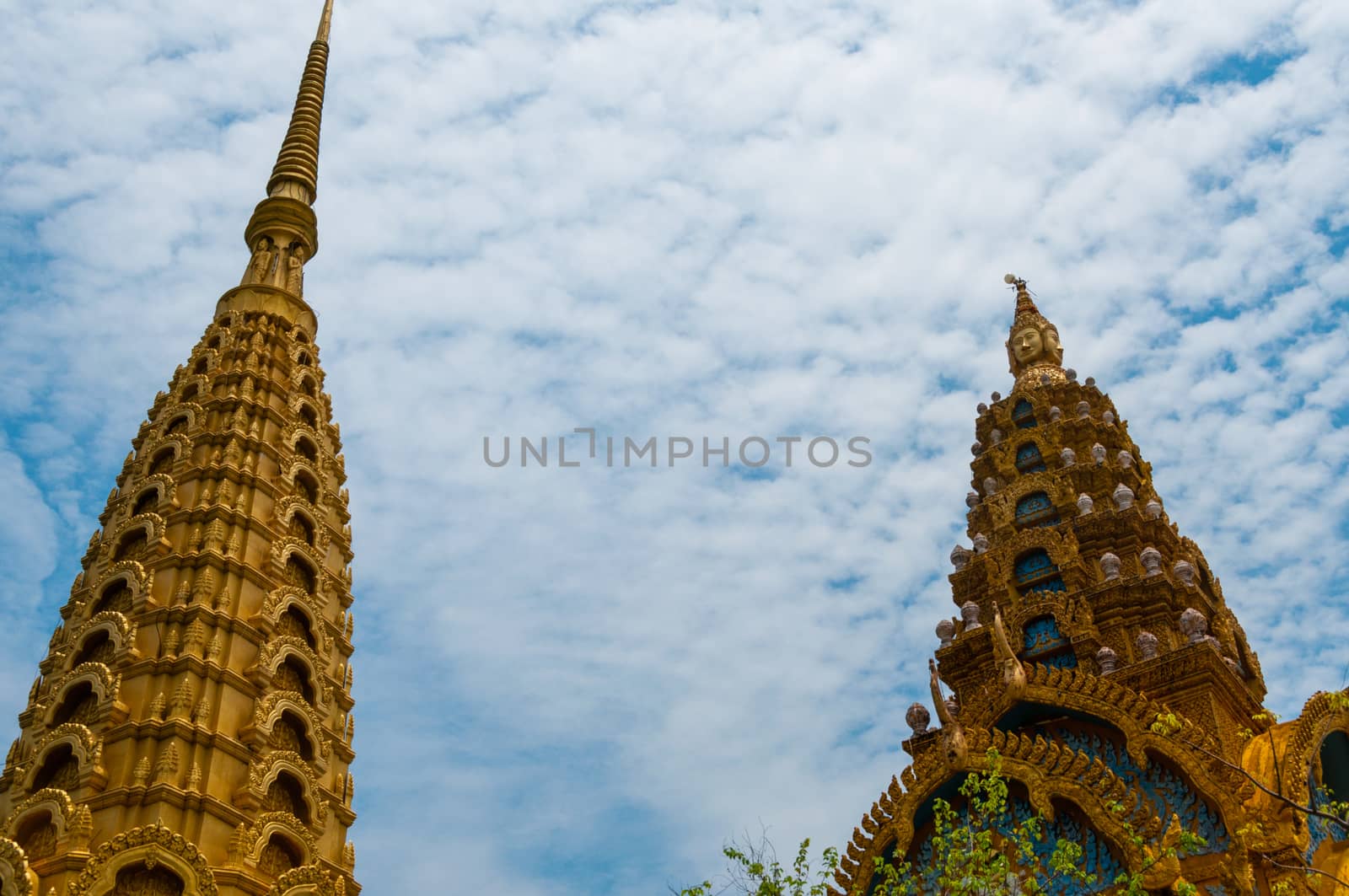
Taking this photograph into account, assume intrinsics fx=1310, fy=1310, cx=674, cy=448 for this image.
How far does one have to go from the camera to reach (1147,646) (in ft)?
96.6

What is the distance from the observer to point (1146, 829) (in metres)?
23.7

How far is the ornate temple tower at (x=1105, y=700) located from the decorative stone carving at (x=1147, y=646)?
46mm

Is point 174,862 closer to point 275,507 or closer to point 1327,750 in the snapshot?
point 275,507

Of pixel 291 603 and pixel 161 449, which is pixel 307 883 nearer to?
pixel 291 603

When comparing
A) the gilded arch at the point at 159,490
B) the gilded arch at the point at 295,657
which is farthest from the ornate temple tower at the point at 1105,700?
the gilded arch at the point at 159,490

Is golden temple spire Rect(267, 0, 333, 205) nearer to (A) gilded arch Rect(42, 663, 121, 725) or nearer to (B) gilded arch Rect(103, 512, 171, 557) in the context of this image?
(B) gilded arch Rect(103, 512, 171, 557)

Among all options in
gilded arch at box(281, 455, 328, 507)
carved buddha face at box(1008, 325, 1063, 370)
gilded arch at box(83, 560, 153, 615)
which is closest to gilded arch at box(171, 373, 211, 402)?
gilded arch at box(281, 455, 328, 507)

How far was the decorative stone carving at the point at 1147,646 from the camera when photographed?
29.2 metres

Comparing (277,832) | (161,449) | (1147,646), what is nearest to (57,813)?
(277,832)

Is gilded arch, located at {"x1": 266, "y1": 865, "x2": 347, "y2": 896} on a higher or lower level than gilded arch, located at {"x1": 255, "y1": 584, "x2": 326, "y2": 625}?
lower

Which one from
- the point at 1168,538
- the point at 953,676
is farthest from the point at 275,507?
the point at 1168,538

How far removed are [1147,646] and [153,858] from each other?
2092 centimetres

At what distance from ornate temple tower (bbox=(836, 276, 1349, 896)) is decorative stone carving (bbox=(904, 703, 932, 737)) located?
41 mm

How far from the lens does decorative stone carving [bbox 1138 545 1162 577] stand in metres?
31.2
